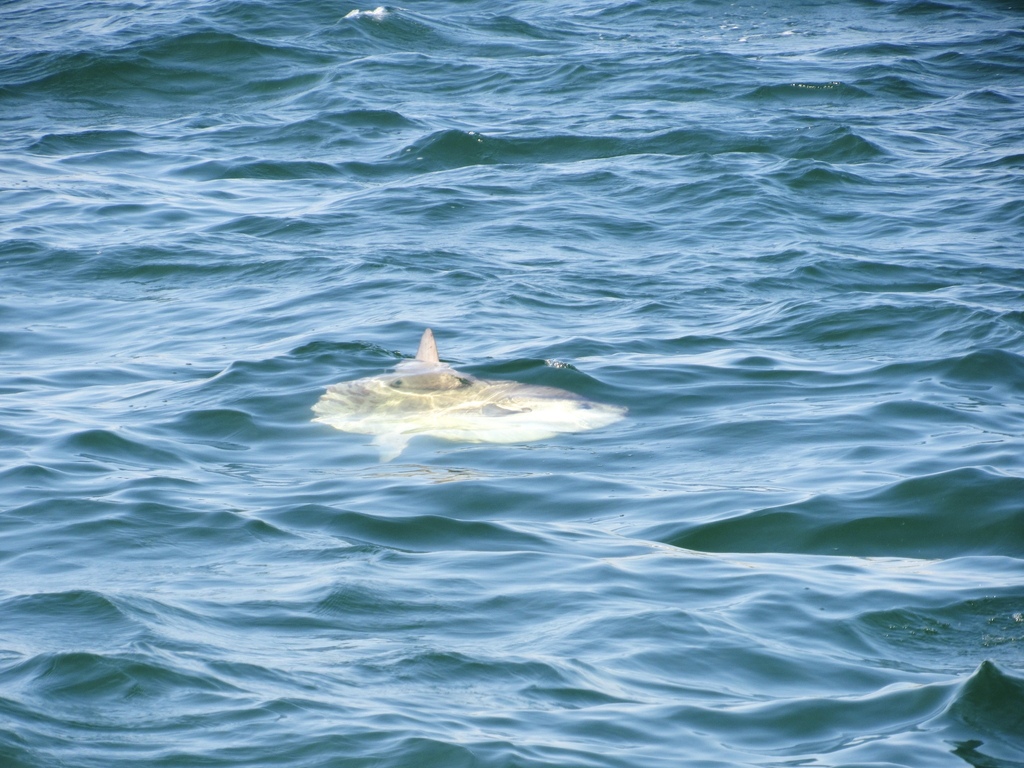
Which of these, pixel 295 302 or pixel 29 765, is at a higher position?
pixel 29 765

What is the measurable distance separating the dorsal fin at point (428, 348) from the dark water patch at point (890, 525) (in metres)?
2.75

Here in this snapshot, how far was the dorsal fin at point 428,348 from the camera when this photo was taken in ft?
29.4

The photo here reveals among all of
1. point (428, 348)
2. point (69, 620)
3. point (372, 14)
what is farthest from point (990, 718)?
point (372, 14)

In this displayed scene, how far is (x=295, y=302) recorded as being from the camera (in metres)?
11.6

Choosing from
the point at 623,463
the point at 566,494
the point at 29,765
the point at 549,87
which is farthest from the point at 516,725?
the point at 549,87

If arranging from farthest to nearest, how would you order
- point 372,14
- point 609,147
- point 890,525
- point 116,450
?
point 372,14 → point 609,147 → point 116,450 → point 890,525

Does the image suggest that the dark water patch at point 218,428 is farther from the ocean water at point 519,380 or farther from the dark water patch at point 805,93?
the dark water patch at point 805,93

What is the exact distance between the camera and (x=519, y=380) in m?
9.37

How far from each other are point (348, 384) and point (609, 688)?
15.5 ft

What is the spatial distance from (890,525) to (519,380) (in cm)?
326

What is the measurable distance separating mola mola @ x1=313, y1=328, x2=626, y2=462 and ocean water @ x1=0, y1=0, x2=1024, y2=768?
19cm

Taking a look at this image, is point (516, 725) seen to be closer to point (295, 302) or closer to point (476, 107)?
point (295, 302)

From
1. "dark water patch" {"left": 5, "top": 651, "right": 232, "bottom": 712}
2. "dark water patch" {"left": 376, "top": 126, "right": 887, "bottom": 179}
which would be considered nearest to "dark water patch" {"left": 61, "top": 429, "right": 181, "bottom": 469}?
"dark water patch" {"left": 5, "top": 651, "right": 232, "bottom": 712}

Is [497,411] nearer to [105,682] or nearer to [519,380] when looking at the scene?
[519,380]
